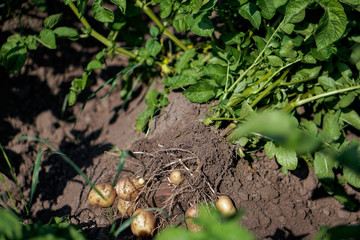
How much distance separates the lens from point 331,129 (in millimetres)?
1725

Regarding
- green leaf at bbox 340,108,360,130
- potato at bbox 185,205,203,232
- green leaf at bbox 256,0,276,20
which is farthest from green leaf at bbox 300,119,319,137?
potato at bbox 185,205,203,232

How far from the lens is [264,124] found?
0.67m

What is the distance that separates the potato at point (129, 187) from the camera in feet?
5.41

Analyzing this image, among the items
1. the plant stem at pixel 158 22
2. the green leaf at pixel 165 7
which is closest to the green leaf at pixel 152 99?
the plant stem at pixel 158 22

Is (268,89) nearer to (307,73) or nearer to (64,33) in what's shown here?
(307,73)

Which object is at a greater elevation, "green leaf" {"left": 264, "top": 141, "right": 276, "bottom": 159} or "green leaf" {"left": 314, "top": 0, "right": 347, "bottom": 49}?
"green leaf" {"left": 314, "top": 0, "right": 347, "bottom": 49}

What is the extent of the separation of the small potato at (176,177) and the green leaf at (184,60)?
729mm

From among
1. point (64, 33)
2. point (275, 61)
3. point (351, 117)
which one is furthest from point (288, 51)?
point (64, 33)

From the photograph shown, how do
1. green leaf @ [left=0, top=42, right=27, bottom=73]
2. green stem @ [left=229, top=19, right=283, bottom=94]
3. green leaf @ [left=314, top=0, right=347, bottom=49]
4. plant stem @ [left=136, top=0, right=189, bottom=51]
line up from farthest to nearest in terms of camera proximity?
plant stem @ [left=136, top=0, right=189, bottom=51]
green leaf @ [left=0, top=42, right=27, bottom=73]
green stem @ [left=229, top=19, right=283, bottom=94]
green leaf @ [left=314, top=0, right=347, bottom=49]

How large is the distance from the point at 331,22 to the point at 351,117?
69 centimetres

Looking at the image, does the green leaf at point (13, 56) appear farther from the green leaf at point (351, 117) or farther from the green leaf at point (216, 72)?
the green leaf at point (351, 117)

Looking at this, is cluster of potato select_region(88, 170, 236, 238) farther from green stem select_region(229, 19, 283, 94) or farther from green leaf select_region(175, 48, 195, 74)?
green leaf select_region(175, 48, 195, 74)

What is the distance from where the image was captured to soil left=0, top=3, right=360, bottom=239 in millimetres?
1657

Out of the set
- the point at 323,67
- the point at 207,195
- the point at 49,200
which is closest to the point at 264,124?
the point at 207,195
